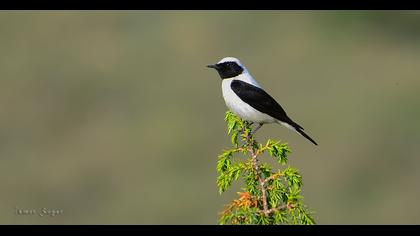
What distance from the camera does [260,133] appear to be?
28.7 metres

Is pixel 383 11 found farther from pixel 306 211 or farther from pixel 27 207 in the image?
pixel 306 211

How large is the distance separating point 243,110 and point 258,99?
0.52 m

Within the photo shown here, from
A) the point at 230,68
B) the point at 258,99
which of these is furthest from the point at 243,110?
the point at 230,68

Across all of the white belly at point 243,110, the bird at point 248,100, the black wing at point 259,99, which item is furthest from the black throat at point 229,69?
the white belly at point 243,110

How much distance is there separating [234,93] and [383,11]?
130 ft

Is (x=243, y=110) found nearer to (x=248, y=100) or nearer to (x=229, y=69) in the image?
(x=248, y=100)

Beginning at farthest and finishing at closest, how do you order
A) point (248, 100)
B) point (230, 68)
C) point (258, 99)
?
point (230, 68) → point (258, 99) → point (248, 100)

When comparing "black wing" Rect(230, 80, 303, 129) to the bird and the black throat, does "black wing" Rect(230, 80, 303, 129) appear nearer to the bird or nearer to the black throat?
the bird

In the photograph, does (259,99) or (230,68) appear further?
(230,68)

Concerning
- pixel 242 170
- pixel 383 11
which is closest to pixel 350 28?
pixel 383 11

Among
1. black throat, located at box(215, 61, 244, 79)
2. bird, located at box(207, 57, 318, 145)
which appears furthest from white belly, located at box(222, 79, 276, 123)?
black throat, located at box(215, 61, 244, 79)

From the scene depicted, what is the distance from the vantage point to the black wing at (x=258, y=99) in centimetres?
969

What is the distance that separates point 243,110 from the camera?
9.30 metres

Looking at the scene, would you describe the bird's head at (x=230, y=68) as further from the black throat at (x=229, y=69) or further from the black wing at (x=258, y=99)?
the black wing at (x=258, y=99)
